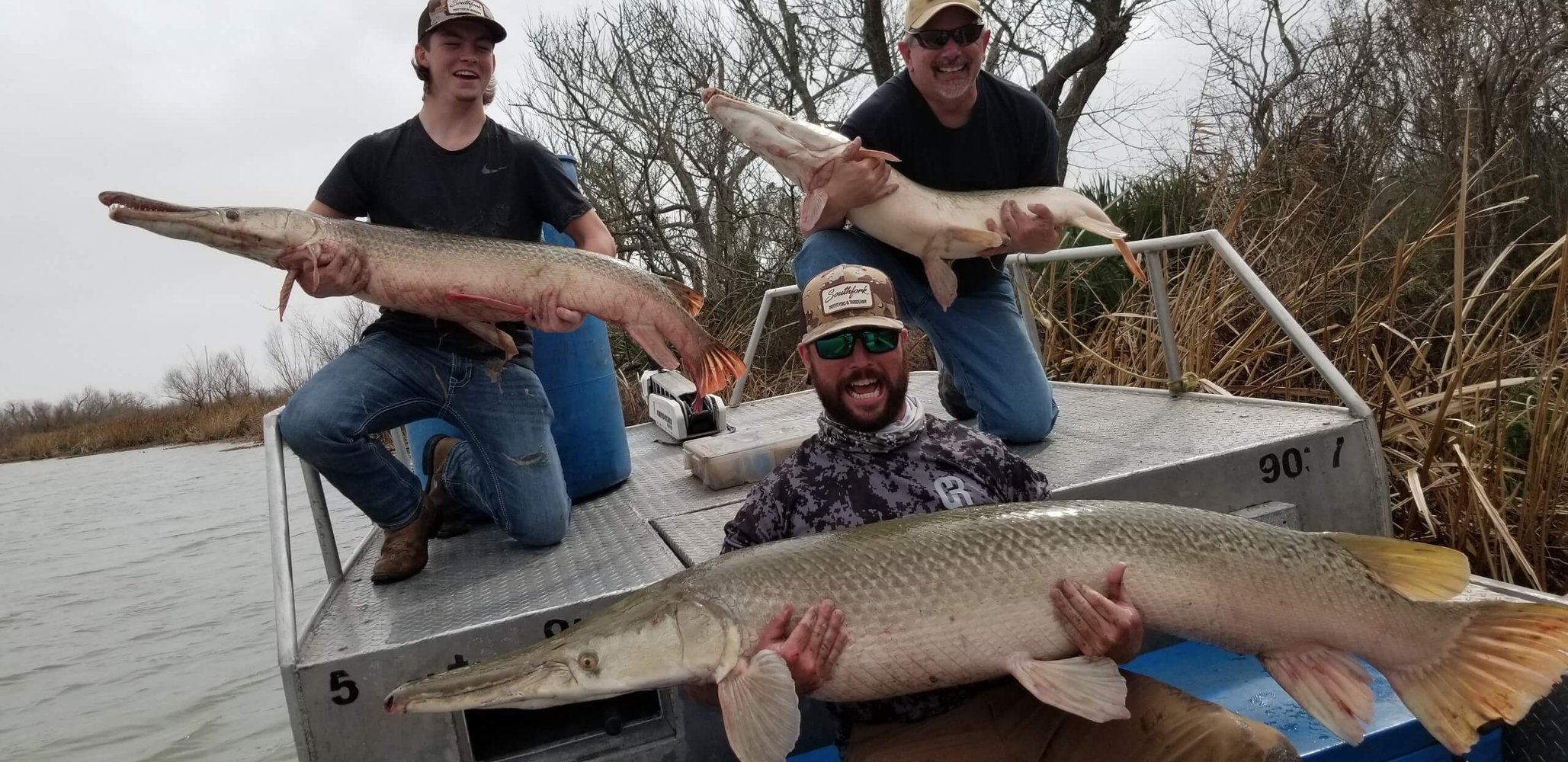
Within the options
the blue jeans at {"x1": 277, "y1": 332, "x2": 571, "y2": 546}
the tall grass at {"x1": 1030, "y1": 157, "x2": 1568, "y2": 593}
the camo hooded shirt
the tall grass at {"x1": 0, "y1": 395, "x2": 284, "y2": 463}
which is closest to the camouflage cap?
the camo hooded shirt

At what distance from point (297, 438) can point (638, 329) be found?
1.21m

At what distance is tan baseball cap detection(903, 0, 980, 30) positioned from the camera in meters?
3.64

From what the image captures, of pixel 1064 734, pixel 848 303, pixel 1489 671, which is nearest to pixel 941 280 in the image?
pixel 848 303

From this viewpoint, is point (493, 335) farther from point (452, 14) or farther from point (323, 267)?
point (452, 14)

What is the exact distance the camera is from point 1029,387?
3.98 meters

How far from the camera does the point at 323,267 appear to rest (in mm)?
3076

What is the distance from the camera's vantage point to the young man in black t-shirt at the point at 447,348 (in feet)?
10.3

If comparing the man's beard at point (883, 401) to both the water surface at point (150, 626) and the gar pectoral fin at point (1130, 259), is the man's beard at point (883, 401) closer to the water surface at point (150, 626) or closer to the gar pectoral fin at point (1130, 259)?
the gar pectoral fin at point (1130, 259)

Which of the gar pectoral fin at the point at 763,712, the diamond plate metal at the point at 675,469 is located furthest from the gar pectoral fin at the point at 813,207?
the gar pectoral fin at the point at 763,712

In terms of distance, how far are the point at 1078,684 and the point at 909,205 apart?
2.32 metres

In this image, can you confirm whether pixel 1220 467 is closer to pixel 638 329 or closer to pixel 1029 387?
pixel 1029 387

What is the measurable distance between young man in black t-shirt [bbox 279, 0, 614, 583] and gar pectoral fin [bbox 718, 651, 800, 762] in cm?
168

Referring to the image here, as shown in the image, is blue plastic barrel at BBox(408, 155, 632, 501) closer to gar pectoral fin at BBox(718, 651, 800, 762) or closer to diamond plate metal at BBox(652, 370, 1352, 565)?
diamond plate metal at BBox(652, 370, 1352, 565)

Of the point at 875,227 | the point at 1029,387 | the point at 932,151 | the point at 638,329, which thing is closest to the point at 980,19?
the point at 932,151
